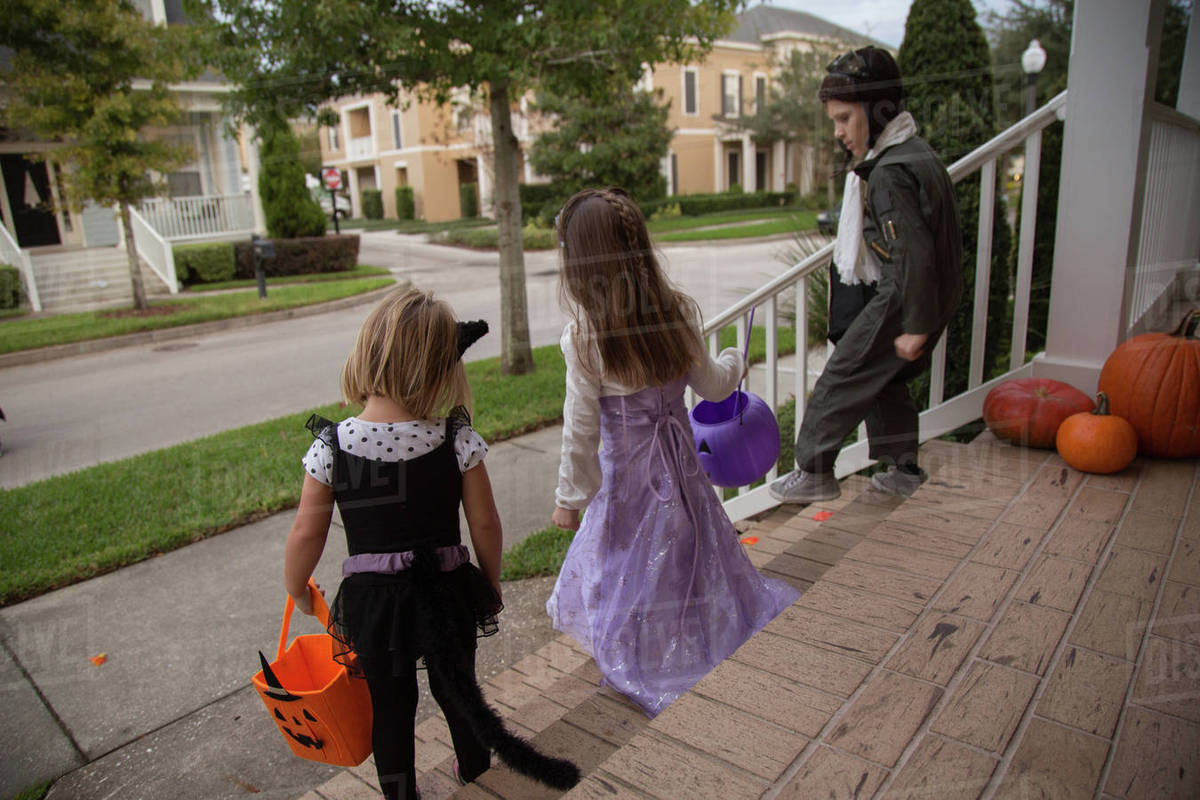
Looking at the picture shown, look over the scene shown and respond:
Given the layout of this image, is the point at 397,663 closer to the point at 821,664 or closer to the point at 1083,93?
the point at 821,664

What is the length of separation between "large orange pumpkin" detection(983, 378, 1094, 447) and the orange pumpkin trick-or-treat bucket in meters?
2.37

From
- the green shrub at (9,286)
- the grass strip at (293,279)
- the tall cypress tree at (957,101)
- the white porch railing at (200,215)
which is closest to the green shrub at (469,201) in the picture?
the grass strip at (293,279)

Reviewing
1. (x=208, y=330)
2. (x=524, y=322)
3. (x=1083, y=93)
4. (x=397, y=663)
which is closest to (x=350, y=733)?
(x=397, y=663)

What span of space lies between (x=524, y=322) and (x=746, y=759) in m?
5.59

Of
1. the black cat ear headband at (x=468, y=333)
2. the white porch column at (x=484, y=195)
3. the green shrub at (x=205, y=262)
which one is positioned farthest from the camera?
the white porch column at (x=484, y=195)

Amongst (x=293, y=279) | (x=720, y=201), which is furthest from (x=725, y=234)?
(x=720, y=201)

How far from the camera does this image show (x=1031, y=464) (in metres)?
2.69

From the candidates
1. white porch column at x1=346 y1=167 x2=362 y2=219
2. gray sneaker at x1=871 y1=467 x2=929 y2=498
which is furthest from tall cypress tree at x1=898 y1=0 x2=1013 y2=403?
white porch column at x1=346 y1=167 x2=362 y2=219

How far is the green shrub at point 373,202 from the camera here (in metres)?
34.5

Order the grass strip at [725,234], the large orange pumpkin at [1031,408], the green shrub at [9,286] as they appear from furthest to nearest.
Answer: the grass strip at [725,234]
the green shrub at [9,286]
the large orange pumpkin at [1031,408]

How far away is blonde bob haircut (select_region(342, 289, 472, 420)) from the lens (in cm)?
170

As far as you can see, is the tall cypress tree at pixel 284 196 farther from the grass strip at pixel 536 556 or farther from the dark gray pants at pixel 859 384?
the dark gray pants at pixel 859 384

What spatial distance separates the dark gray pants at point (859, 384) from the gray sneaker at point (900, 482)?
0.05 metres

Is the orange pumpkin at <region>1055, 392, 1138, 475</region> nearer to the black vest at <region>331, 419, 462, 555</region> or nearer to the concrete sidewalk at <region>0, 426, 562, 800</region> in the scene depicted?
the concrete sidewalk at <region>0, 426, 562, 800</region>
